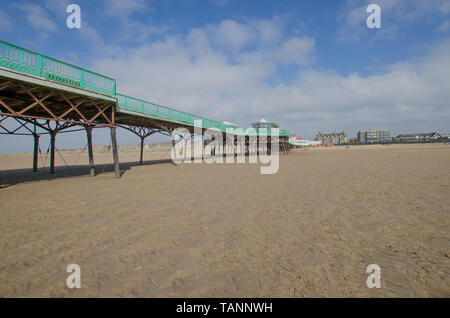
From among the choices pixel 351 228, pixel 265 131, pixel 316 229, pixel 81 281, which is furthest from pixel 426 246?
pixel 265 131

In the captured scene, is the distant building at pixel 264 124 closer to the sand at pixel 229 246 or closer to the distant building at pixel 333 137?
the sand at pixel 229 246

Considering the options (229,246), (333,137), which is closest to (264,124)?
(229,246)

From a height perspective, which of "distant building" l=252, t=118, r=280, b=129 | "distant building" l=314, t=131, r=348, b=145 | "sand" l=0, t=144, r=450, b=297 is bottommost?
"sand" l=0, t=144, r=450, b=297

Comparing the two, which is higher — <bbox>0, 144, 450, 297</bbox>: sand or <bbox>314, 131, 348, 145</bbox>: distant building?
<bbox>314, 131, 348, 145</bbox>: distant building

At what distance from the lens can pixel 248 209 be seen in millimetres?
6289

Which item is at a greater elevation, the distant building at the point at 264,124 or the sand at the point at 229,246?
the distant building at the point at 264,124

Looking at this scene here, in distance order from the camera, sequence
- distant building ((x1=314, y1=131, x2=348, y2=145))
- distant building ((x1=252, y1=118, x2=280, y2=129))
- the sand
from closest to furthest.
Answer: the sand, distant building ((x1=252, y1=118, x2=280, y2=129)), distant building ((x1=314, y1=131, x2=348, y2=145))

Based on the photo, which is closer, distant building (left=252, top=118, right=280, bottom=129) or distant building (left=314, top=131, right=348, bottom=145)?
distant building (left=252, top=118, right=280, bottom=129)

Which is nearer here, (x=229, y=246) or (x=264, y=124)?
(x=229, y=246)

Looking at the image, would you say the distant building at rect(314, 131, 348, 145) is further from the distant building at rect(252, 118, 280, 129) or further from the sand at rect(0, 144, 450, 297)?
the sand at rect(0, 144, 450, 297)

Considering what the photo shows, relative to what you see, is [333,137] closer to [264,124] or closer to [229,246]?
[264,124]

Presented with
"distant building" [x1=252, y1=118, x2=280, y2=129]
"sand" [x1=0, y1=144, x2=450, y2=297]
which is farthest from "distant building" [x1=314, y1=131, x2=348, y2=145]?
"sand" [x1=0, y1=144, x2=450, y2=297]

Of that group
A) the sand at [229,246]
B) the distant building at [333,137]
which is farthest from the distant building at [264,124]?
the distant building at [333,137]
